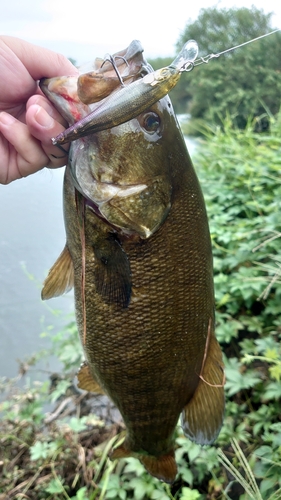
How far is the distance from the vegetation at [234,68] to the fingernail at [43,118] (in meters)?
19.4

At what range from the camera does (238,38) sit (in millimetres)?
22672

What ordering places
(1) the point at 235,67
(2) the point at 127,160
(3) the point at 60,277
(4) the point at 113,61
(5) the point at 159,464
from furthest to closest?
(1) the point at 235,67, (5) the point at 159,464, (3) the point at 60,277, (2) the point at 127,160, (4) the point at 113,61

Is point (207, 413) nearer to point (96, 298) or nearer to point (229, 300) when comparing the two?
point (96, 298)

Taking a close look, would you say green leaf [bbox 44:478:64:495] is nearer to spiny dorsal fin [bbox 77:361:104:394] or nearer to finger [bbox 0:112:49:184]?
spiny dorsal fin [bbox 77:361:104:394]

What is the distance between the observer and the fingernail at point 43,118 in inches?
37.7

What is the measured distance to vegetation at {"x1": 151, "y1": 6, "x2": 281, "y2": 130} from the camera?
20.0 m

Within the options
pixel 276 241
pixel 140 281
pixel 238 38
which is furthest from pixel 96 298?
pixel 238 38

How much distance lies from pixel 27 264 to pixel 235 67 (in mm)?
21534

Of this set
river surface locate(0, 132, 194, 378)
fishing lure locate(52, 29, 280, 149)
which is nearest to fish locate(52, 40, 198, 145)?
fishing lure locate(52, 29, 280, 149)

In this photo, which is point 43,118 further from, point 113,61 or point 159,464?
point 159,464

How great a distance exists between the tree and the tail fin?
19.4 metres

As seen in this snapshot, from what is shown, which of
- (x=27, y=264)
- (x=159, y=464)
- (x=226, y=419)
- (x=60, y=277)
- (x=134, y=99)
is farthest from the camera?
(x=27, y=264)

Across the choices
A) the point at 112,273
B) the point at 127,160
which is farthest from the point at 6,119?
the point at 112,273

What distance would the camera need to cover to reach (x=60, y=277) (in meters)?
1.21
